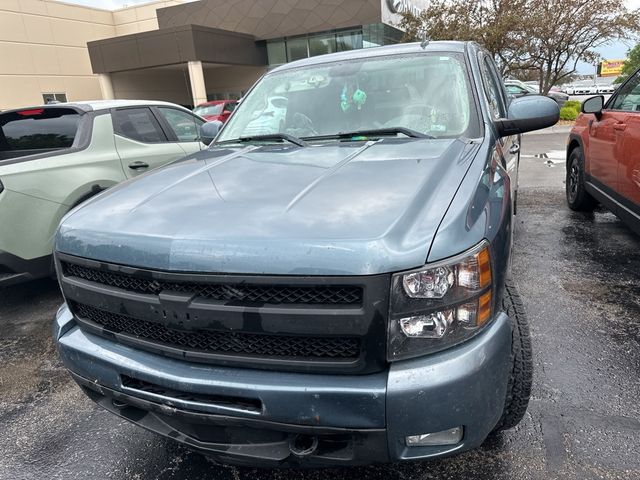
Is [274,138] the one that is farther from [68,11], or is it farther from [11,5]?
[68,11]

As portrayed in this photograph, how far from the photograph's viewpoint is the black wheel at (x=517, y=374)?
187 centimetres

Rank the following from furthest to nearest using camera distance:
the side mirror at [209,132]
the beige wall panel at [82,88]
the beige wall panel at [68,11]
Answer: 1. the beige wall panel at [82,88]
2. the beige wall panel at [68,11]
3. the side mirror at [209,132]

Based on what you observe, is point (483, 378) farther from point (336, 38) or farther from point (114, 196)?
point (336, 38)

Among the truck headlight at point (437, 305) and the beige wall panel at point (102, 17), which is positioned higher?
the beige wall panel at point (102, 17)

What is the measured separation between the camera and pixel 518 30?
16031 millimetres

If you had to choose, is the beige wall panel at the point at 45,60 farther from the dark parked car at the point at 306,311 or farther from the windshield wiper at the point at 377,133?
the dark parked car at the point at 306,311

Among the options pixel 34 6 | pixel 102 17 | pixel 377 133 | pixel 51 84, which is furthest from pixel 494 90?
pixel 102 17

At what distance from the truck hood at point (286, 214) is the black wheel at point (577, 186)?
12.5ft

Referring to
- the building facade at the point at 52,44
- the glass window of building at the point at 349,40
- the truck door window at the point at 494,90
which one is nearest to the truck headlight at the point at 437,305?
the truck door window at the point at 494,90

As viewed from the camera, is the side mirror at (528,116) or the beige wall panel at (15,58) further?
the beige wall panel at (15,58)

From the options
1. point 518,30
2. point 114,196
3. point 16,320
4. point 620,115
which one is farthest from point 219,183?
point 518,30

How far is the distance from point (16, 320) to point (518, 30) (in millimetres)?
17265

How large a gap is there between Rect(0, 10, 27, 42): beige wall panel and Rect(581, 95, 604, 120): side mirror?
29796 millimetres

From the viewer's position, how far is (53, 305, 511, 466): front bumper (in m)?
1.45
